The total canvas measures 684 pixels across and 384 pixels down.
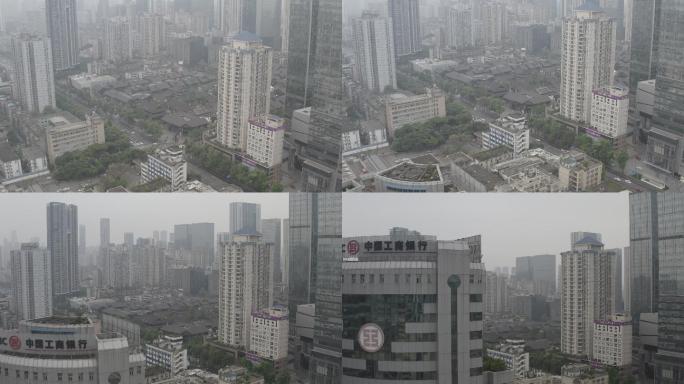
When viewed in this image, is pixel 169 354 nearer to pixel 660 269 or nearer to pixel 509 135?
pixel 509 135

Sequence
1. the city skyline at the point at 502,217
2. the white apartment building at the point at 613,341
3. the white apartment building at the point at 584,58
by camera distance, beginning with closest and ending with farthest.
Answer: the city skyline at the point at 502,217 < the white apartment building at the point at 584,58 < the white apartment building at the point at 613,341

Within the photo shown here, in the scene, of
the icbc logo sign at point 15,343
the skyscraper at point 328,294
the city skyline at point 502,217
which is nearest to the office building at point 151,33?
the skyscraper at point 328,294

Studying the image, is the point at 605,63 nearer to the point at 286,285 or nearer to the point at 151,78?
the point at 286,285

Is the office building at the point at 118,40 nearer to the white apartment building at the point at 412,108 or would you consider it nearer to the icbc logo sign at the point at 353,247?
the white apartment building at the point at 412,108

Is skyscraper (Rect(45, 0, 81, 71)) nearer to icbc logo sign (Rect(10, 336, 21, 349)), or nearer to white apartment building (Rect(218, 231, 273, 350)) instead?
white apartment building (Rect(218, 231, 273, 350))

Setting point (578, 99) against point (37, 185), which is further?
point (578, 99)

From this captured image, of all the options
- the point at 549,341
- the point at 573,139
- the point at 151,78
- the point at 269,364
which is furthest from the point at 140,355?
the point at 573,139

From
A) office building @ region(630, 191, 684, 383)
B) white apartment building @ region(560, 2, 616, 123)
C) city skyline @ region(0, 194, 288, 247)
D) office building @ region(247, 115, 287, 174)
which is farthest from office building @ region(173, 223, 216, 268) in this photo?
office building @ region(630, 191, 684, 383)
